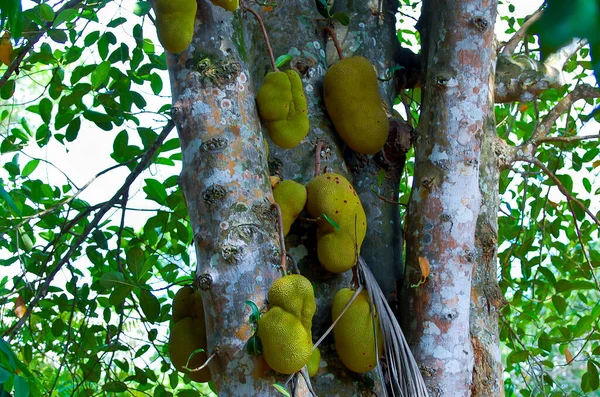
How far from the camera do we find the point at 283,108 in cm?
138

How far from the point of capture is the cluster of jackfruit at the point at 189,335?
4.29 ft

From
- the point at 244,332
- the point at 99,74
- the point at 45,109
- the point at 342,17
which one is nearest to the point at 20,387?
the point at 244,332

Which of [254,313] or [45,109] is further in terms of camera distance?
[45,109]

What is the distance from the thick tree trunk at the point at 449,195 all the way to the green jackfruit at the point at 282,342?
0.35m

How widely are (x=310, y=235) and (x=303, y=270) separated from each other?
8 cm

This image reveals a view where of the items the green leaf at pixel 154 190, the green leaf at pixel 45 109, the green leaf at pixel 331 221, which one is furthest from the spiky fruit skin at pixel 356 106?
the green leaf at pixel 45 109

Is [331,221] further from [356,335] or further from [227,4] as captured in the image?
[227,4]

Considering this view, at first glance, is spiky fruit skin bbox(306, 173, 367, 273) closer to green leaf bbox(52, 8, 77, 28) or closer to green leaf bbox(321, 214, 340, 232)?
green leaf bbox(321, 214, 340, 232)

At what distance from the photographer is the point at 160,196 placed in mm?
2117

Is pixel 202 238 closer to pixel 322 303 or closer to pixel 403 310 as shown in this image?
A: pixel 322 303

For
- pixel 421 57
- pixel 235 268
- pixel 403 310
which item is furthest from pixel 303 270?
pixel 421 57

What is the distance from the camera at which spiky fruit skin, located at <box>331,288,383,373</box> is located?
1.32 m

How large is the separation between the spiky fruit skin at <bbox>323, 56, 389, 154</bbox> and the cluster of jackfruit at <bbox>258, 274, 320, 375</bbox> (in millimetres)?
545

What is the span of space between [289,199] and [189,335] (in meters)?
0.32
